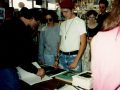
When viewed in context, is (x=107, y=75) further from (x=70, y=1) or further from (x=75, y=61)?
(x=70, y=1)

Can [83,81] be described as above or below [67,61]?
above

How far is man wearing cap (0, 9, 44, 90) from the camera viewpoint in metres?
2.60

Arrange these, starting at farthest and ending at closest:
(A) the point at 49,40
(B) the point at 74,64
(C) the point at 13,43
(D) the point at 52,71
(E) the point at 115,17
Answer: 1. (A) the point at 49,40
2. (B) the point at 74,64
3. (D) the point at 52,71
4. (C) the point at 13,43
5. (E) the point at 115,17

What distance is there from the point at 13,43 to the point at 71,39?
3.84 feet

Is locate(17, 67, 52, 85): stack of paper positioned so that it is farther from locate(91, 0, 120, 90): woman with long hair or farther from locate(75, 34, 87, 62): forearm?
locate(91, 0, 120, 90): woman with long hair

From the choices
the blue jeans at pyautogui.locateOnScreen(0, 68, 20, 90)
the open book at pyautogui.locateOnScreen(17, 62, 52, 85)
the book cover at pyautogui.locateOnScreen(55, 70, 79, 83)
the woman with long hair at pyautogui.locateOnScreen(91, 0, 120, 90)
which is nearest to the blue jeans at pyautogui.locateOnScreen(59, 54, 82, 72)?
the book cover at pyautogui.locateOnScreen(55, 70, 79, 83)

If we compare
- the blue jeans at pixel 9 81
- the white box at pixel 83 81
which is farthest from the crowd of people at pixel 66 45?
the white box at pixel 83 81

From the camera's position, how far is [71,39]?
3.62 m

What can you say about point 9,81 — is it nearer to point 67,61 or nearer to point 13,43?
point 13,43

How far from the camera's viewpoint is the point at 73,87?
2.50m

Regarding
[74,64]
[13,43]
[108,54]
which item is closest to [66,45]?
[74,64]

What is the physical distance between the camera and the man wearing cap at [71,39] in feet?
11.5

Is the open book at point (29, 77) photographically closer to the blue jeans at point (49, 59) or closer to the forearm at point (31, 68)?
the forearm at point (31, 68)

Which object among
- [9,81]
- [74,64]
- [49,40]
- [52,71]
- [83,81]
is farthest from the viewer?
[49,40]
